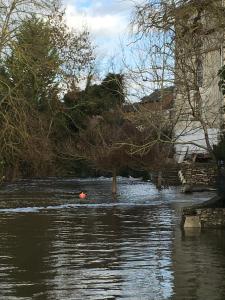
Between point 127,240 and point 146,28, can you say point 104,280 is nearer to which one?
point 127,240

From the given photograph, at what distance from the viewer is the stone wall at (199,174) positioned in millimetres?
34688

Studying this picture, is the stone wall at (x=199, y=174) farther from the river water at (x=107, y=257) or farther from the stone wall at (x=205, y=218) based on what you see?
the stone wall at (x=205, y=218)

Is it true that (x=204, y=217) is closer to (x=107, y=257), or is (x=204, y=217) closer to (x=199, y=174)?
(x=107, y=257)

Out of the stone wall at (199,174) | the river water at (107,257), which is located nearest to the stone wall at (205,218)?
the river water at (107,257)

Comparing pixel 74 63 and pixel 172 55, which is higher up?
pixel 74 63

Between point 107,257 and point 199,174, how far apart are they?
24255 millimetres

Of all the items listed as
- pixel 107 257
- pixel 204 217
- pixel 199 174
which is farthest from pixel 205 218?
pixel 199 174

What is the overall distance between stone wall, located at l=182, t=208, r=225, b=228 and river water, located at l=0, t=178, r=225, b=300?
384 millimetres

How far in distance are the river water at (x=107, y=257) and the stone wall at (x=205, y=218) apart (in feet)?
1.26

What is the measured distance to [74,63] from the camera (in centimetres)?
4822

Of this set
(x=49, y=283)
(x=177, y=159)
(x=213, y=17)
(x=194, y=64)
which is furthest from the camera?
(x=177, y=159)

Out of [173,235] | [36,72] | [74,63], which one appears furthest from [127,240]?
[74,63]

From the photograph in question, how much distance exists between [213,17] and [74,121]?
38.6 m

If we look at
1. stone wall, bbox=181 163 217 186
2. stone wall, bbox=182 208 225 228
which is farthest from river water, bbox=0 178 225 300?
stone wall, bbox=181 163 217 186
